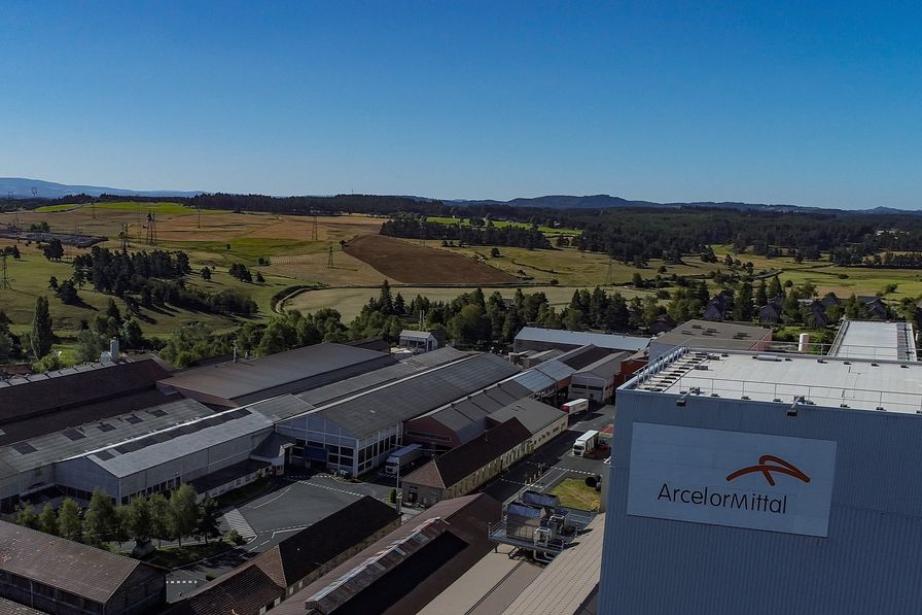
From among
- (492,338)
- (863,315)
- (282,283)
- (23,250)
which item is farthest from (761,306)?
(23,250)

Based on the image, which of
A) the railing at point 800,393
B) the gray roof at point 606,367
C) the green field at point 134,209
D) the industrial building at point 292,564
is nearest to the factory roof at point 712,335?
the gray roof at point 606,367

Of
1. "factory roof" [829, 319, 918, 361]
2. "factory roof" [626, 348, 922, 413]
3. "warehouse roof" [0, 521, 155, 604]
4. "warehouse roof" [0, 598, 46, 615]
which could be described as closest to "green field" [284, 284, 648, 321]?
"factory roof" [829, 319, 918, 361]

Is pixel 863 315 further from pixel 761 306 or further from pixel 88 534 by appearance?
pixel 88 534

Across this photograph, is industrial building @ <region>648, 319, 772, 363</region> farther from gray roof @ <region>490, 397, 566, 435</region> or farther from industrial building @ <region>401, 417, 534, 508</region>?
industrial building @ <region>401, 417, 534, 508</region>

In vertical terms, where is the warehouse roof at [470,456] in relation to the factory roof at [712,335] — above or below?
below

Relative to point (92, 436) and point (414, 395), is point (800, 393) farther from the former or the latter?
point (92, 436)

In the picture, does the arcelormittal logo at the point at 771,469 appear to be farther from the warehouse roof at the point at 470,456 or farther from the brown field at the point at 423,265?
the brown field at the point at 423,265

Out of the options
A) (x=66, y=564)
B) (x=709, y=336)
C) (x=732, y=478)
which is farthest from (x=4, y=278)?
(x=732, y=478)
